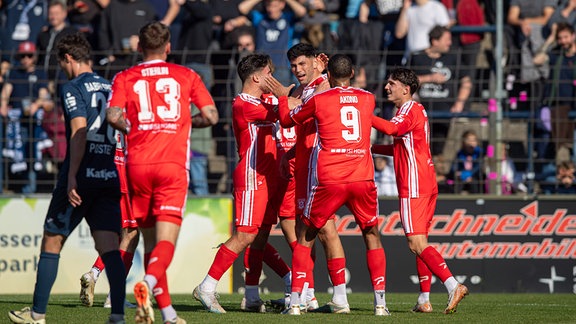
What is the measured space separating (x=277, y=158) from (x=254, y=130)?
0.47 metres

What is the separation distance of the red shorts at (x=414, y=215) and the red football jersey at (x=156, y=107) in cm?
340

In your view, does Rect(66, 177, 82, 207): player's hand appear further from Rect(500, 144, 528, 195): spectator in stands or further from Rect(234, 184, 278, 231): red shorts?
Rect(500, 144, 528, 195): spectator in stands

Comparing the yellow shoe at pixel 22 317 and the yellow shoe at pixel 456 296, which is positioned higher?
the yellow shoe at pixel 22 317

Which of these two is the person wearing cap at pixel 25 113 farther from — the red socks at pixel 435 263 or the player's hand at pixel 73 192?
the player's hand at pixel 73 192

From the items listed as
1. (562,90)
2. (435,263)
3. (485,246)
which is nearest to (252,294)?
(435,263)

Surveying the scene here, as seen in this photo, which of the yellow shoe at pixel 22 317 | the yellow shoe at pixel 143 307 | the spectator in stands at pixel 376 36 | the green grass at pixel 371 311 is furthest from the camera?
the spectator in stands at pixel 376 36

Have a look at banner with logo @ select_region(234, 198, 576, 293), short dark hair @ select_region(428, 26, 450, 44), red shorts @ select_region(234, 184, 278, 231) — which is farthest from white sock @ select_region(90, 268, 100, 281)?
short dark hair @ select_region(428, 26, 450, 44)

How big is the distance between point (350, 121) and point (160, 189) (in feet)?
8.03

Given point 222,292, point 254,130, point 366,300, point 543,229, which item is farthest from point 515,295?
point 254,130

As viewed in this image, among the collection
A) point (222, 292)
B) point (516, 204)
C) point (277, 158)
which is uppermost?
point (277, 158)

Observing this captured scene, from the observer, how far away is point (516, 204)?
15.5 metres

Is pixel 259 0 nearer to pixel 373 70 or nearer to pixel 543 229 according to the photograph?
pixel 373 70

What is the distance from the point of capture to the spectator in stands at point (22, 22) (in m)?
18.4

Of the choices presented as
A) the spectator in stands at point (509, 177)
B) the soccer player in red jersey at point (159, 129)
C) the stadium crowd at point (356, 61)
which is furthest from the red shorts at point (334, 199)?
the spectator in stands at point (509, 177)
